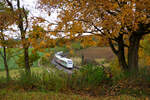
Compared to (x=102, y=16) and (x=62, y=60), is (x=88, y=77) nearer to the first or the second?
(x=102, y=16)

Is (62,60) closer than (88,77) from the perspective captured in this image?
No

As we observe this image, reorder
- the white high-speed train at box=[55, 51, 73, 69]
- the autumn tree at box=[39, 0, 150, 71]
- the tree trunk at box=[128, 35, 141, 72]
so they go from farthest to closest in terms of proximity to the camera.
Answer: the white high-speed train at box=[55, 51, 73, 69] → the tree trunk at box=[128, 35, 141, 72] → the autumn tree at box=[39, 0, 150, 71]

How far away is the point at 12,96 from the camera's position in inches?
190

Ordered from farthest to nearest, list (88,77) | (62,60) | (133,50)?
(62,60), (133,50), (88,77)

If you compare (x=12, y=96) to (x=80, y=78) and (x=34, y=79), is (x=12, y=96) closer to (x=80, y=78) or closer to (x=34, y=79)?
(x=34, y=79)

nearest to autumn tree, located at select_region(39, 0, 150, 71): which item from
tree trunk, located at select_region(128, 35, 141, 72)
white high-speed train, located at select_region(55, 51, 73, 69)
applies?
tree trunk, located at select_region(128, 35, 141, 72)

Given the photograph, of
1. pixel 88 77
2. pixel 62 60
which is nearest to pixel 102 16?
pixel 88 77

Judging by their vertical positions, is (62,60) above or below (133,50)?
below

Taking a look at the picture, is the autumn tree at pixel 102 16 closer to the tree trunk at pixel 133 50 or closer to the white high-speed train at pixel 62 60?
the tree trunk at pixel 133 50

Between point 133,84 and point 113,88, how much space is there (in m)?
0.91

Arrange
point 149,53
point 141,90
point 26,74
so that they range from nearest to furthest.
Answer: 1. point 141,90
2. point 26,74
3. point 149,53

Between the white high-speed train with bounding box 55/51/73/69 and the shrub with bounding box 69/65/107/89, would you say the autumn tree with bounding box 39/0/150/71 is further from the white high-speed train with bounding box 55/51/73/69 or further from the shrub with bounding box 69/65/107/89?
the white high-speed train with bounding box 55/51/73/69

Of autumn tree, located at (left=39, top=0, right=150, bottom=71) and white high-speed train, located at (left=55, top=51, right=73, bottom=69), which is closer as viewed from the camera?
autumn tree, located at (left=39, top=0, right=150, bottom=71)

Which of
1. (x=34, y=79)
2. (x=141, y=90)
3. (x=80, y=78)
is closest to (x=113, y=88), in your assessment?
(x=141, y=90)
